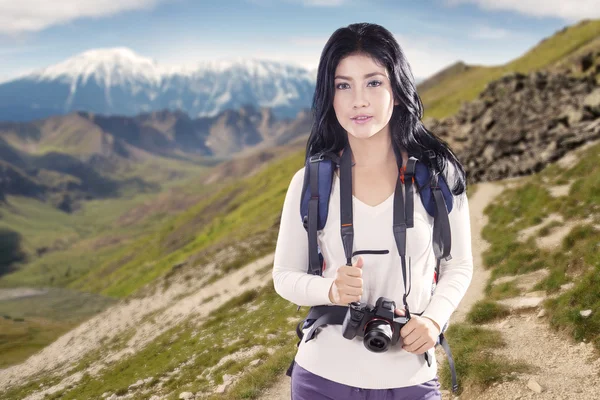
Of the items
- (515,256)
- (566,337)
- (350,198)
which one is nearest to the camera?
(350,198)

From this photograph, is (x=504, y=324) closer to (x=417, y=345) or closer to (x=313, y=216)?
(x=417, y=345)

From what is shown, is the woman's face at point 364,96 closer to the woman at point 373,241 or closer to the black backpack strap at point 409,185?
the woman at point 373,241

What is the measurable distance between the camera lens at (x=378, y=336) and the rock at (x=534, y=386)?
314 inches

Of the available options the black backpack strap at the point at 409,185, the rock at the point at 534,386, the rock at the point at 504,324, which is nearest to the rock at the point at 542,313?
the rock at the point at 504,324

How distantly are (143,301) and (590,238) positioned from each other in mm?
62081

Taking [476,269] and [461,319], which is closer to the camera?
[461,319]

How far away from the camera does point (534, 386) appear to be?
A: 9.78m

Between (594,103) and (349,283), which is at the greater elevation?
(594,103)

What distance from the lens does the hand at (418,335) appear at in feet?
12.2

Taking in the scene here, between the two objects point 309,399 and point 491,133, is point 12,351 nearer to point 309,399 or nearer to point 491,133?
point 491,133

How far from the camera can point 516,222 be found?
25016 mm

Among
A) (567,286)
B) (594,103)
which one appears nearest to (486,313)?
(567,286)

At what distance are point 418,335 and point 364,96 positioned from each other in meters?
2.17

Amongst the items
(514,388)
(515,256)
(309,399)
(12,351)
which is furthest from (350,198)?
(12,351)
